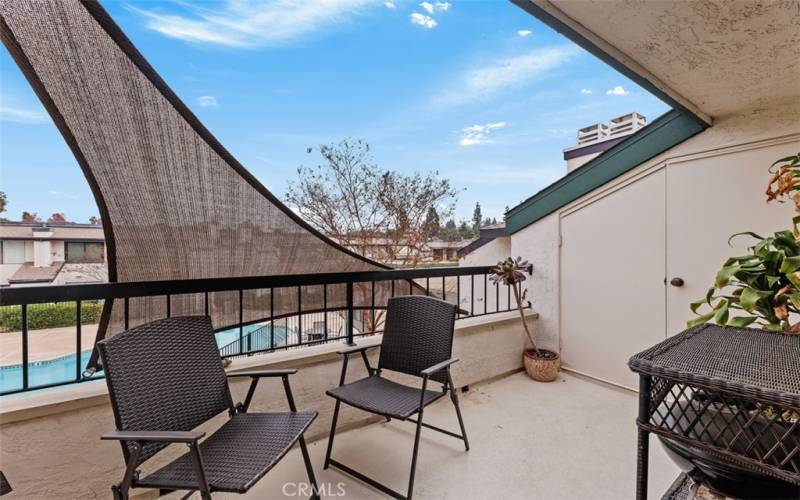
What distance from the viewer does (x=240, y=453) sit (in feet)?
4.60

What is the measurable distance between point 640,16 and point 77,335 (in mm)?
2941

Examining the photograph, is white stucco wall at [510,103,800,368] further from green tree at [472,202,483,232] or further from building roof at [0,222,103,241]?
building roof at [0,222,103,241]

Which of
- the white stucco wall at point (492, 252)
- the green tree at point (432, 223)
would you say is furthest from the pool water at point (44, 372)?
the green tree at point (432, 223)

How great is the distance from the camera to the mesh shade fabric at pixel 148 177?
49.9 inches

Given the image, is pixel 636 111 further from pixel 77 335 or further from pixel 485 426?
pixel 77 335

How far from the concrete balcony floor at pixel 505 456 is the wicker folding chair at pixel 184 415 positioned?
0.38 m

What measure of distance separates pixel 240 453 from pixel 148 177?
4.41 feet

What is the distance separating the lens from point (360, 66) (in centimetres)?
483

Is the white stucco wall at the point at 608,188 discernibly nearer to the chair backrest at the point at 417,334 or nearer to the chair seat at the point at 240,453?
the chair backrest at the point at 417,334

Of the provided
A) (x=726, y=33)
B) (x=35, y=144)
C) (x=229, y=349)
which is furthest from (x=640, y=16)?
(x=229, y=349)

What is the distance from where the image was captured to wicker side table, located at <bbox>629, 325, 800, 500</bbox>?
75 centimetres

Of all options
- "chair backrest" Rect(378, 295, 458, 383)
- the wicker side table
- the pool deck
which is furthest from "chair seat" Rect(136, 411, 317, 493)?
the wicker side table

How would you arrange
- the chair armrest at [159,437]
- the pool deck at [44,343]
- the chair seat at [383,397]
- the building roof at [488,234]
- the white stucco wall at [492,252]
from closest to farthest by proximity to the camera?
the chair armrest at [159,437] < the pool deck at [44,343] < the chair seat at [383,397] < the building roof at [488,234] < the white stucco wall at [492,252]

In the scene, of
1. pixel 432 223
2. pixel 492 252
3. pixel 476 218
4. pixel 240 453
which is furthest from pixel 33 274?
pixel 476 218
